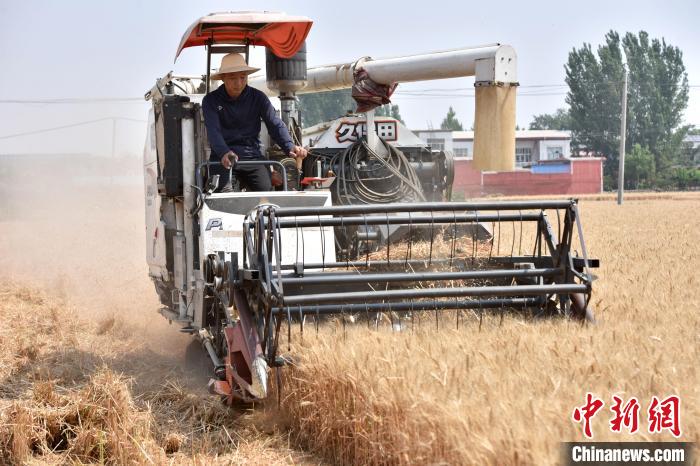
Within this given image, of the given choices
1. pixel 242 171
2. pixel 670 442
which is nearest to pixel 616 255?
pixel 242 171

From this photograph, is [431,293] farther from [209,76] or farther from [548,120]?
[548,120]

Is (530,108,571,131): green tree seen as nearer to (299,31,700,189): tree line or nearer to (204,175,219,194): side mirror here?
(299,31,700,189): tree line

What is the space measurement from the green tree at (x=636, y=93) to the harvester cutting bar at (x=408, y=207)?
7091 cm

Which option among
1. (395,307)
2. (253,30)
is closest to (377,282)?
(395,307)

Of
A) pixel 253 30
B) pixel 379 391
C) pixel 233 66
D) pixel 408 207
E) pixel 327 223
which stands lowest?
pixel 379 391

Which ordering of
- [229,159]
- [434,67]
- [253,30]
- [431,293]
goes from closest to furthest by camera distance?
[431,293] → [229,159] → [253,30] → [434,67]

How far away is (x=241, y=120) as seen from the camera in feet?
25.3

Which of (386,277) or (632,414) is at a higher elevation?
(386,277)

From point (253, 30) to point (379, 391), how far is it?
14.7 ft

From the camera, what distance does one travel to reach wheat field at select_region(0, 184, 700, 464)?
3818mm

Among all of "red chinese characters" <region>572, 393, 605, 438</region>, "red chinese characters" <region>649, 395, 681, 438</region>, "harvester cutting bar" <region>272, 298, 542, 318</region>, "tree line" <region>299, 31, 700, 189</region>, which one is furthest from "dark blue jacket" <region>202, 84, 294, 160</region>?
"tree line" <region>299, 31, 700, 189</region>

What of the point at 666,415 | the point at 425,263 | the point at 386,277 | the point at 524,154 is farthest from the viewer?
the point at 524,154

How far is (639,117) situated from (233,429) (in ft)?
247

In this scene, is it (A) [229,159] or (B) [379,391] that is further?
(A) [229,159]
